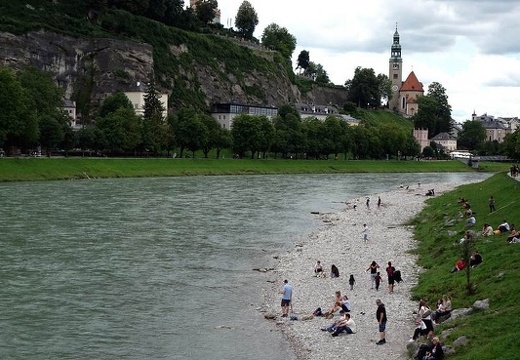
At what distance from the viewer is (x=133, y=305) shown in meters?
28.1

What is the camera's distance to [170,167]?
101 meters

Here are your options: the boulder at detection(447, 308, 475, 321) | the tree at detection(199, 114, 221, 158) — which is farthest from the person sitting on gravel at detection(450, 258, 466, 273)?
the tree at detection(199, 114, 221, 158)

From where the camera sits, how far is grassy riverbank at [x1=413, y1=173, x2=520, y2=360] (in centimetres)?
1981

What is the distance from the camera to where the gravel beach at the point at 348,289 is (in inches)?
904

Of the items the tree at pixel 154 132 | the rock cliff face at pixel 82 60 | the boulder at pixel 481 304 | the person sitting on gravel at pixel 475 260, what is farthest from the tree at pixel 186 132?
the boulder at pixel 481 304

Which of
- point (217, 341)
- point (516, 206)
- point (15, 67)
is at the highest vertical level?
point (15, 67)

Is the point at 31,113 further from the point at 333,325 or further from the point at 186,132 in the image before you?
the point at 333,325

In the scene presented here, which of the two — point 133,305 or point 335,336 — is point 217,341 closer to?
point 335,336

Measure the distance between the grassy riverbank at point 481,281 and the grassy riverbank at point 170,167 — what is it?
46.9 m

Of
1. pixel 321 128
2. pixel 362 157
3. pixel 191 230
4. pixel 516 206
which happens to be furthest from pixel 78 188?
pixel 362 157

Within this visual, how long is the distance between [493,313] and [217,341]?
8.41 metres

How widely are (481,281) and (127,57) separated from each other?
122 metres

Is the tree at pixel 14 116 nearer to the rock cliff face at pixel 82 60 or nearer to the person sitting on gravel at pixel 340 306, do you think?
the rock cliff face at pixel 82 60

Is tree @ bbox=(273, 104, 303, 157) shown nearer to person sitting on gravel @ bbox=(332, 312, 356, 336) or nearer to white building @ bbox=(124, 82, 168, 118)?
white building @ bbox=(124, 82, 168, 118)
